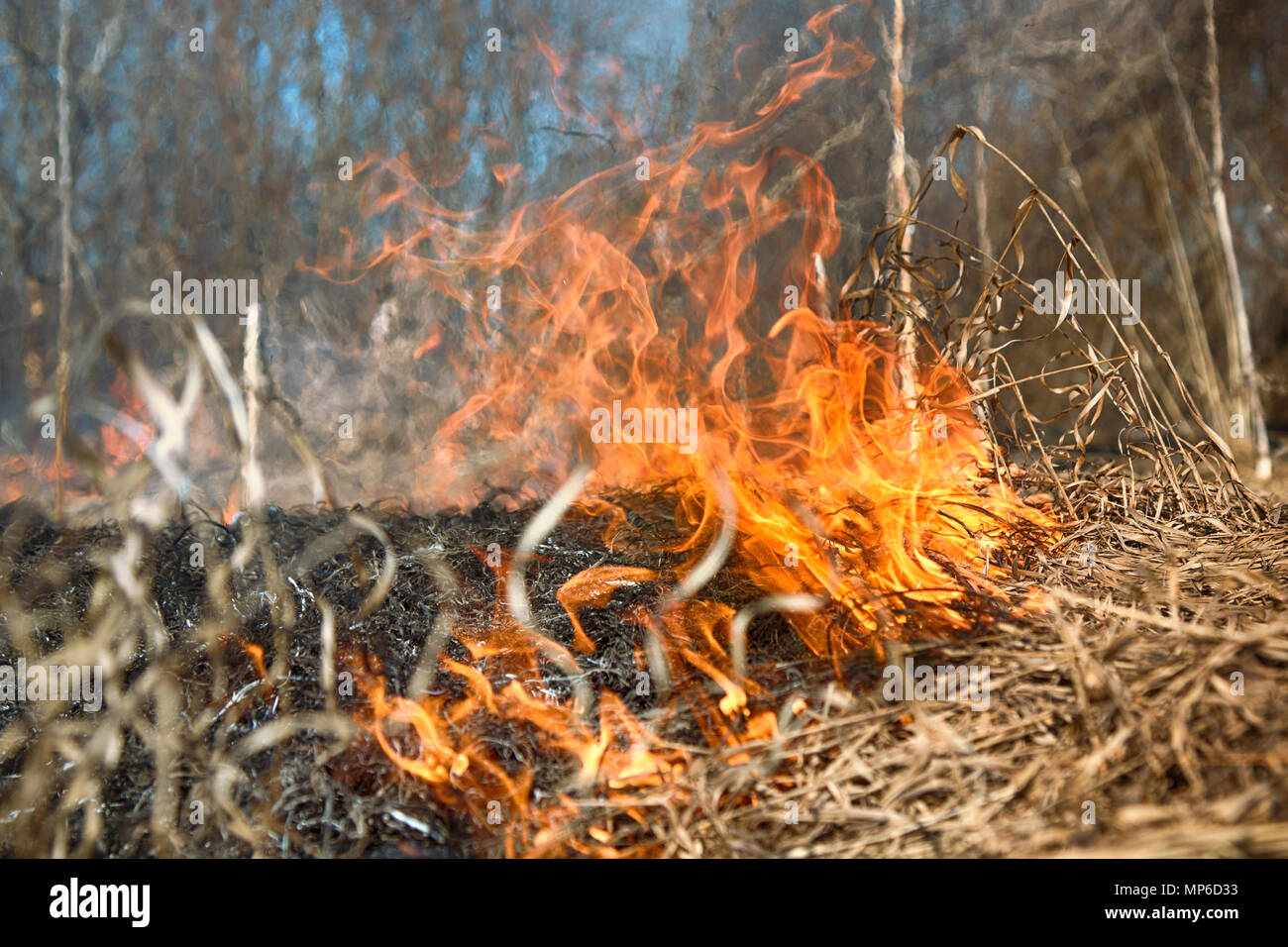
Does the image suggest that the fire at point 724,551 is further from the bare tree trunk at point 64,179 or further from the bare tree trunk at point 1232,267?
the bare tree trunk at point 64,179

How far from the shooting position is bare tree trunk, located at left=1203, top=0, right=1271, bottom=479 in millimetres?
4535

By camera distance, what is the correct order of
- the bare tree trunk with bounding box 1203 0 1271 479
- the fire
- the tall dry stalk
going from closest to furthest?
the fire
the bare tree trunk with bounding box 1203 0 1271 479
the tall dry stalk

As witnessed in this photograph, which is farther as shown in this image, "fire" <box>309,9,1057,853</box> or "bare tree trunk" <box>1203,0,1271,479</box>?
"bare tree trunk" <box>1203,0,1271,479</box>

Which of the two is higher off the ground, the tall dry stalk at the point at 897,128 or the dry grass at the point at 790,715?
the tall dry stalk at the point at 897,128

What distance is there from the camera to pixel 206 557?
2.39 meters

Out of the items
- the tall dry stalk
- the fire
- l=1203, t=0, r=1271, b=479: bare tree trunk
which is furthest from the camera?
the tall dry stalk

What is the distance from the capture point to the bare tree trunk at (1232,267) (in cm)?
454

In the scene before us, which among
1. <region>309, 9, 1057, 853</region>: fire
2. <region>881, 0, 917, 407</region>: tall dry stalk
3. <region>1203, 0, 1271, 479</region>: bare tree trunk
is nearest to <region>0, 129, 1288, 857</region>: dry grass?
<region>309, 9, 1057, 853</region>: fire

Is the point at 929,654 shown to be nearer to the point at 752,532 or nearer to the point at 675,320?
the point at 752,532

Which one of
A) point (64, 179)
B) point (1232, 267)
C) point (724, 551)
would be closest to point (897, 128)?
point (1232, 267)

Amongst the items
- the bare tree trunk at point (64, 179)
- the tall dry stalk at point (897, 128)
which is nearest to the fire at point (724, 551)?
the tall dry stalk at point (897, 128)

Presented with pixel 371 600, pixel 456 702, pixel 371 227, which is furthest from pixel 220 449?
pixel 456 702

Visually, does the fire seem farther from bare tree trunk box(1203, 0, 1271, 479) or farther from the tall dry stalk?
bare tree trunk box(1203, 0, 1271, 479)

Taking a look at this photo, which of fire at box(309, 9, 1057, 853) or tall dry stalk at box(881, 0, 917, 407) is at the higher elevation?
tall dry stalk at box(881, 0, 917, 407)
